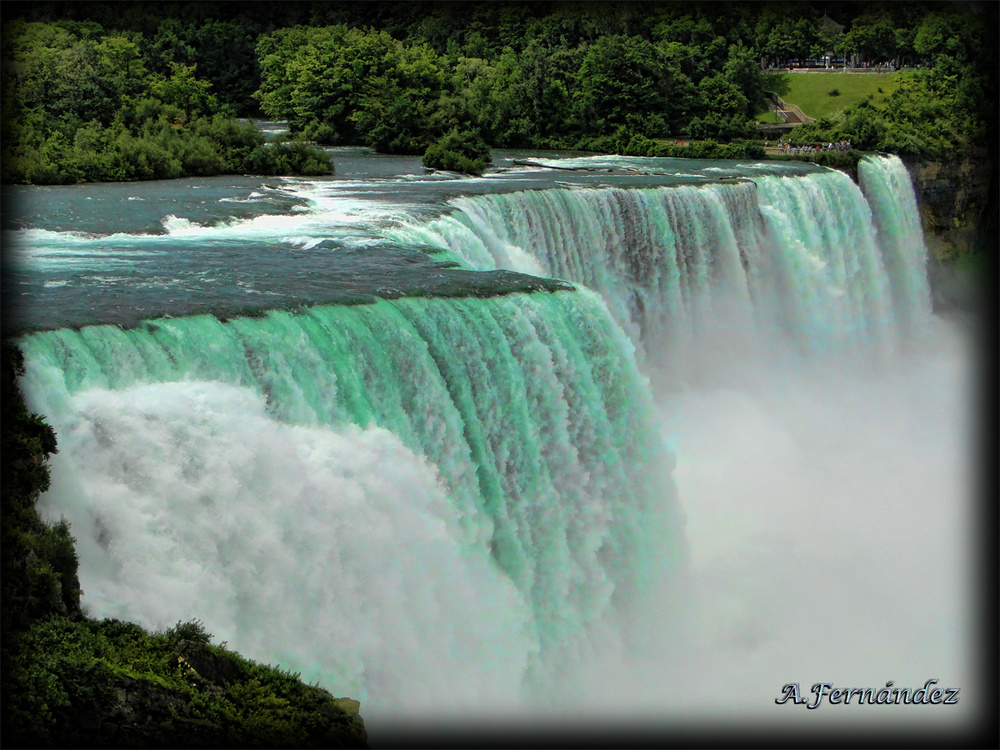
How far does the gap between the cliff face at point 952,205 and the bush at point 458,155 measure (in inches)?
398

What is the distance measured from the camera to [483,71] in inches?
1287

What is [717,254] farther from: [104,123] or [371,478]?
[104,123]

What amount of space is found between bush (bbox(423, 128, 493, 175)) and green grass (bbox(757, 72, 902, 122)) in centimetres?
1313

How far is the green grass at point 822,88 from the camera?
36.8 meters

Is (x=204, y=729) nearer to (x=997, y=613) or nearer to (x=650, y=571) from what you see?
(x=650, y=571)

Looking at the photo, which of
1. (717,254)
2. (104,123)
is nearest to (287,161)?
(104,123)

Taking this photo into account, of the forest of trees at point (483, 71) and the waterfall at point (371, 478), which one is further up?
the forest of trees at point (483, 71)

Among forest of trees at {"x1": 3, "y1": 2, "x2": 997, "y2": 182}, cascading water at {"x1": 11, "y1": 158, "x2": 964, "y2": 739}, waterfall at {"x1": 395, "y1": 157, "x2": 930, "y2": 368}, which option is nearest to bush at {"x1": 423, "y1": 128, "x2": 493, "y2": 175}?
forest of trees at {"x1": 3, "y1": 2, "x2": 997, "y2": 182}

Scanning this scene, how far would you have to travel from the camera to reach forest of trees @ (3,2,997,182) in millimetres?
25750

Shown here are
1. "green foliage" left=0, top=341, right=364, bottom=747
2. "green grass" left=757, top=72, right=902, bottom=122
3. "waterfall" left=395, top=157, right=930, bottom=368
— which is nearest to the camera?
"green foliage" left=0, top=341, right=364, bottom=747

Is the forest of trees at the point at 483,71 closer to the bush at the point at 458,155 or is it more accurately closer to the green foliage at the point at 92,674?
the bush at the point at 458,155

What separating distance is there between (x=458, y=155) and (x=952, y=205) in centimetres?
1201

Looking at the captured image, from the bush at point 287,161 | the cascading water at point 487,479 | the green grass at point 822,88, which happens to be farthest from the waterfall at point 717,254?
the green grass at point 822,88

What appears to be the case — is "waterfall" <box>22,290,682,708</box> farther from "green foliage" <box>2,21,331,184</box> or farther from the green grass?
the green grass
